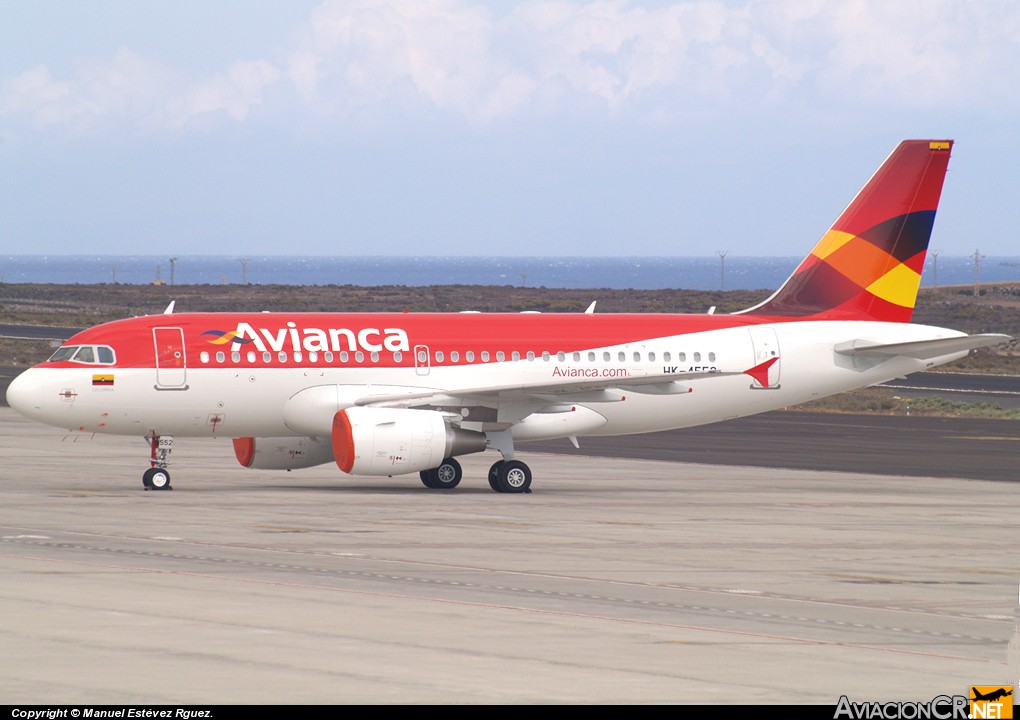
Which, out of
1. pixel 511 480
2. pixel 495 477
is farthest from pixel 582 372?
pixel 495 477

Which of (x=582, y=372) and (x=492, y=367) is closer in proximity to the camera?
(x=492, y=367)

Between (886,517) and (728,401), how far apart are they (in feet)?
24.6

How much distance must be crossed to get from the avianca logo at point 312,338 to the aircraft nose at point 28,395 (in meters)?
3.77

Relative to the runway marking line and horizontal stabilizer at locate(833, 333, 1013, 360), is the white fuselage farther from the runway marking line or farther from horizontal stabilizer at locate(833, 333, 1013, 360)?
the runway marking line

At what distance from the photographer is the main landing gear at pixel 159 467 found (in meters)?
33.4

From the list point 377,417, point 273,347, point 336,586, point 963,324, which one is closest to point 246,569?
point 336,586

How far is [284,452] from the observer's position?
35750 mm

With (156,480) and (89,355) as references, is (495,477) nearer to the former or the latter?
(156,480)

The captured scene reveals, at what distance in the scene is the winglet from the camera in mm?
36938

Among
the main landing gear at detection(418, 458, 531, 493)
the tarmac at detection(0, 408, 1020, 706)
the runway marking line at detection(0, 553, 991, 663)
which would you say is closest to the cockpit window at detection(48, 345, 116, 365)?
the tarmac at detection(0, 408, 1020, 706)

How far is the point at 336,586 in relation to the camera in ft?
66.2

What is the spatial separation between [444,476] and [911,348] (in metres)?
11.7

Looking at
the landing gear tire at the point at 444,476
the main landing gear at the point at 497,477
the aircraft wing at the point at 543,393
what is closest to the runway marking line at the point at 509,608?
the aircraft wing at the point at 543,393

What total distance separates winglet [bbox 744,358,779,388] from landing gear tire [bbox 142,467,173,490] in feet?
45.3
